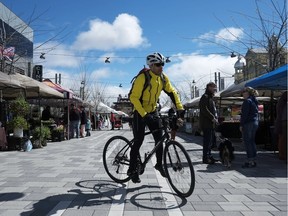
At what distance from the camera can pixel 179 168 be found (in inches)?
214

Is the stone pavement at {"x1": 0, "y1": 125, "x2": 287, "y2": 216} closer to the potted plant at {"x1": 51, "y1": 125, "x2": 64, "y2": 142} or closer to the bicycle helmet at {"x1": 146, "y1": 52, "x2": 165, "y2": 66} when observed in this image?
the bicycle helmet at {"x1": 146, "y1": 52, "x2": 165, "y2": 66}

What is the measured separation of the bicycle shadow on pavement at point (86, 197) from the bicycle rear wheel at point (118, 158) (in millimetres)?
156

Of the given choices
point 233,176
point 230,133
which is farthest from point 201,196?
point 230,133

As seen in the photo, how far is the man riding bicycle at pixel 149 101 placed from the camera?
18.7 feet

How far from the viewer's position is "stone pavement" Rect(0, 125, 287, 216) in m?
4.71

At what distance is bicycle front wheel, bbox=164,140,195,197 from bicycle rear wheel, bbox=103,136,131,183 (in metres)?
0.84

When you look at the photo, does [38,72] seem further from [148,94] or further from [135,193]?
[135,193]

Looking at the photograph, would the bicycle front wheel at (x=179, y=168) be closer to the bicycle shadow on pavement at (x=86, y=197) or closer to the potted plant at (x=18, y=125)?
the bicycle shadow on pavement at (x=86, y=197)

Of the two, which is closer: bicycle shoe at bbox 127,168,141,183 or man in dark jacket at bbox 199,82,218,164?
bicycle shoe at bbox 127,168,141,183

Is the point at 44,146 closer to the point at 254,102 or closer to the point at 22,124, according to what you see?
the point at 22,124

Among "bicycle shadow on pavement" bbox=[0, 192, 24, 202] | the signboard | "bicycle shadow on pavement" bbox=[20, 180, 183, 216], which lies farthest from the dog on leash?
the signboard

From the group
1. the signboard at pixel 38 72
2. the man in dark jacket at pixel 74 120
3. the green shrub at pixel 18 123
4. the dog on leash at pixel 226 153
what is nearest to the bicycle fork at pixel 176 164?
the dog on leash at pixel 226 153

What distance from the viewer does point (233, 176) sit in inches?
282

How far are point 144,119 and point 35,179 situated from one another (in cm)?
245
